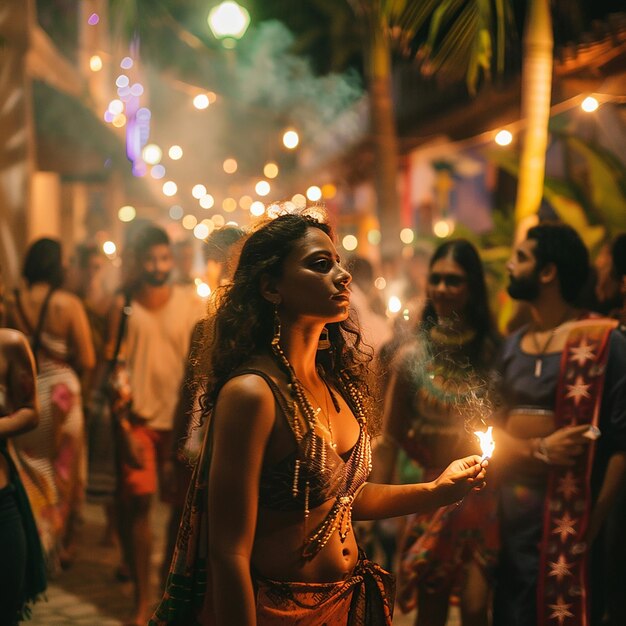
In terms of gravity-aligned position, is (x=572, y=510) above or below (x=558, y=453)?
below

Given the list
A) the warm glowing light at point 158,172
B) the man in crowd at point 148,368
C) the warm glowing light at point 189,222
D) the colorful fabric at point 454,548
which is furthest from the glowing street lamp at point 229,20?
the warm glowing light at point 158,172

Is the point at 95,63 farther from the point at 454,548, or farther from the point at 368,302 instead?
the point at 454,548

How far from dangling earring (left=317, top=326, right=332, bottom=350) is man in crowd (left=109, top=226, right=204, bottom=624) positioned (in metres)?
3.48

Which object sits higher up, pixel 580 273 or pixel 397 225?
pixel 397 225

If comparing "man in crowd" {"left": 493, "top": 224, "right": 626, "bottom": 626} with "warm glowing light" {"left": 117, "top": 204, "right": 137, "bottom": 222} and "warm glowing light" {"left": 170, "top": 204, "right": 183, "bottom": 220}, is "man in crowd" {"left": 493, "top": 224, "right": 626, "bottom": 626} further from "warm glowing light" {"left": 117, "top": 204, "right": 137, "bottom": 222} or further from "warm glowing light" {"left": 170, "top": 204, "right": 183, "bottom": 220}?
"warm glowing light" {"left": 170, "top": 204, "right": 183, "bottom": 220}

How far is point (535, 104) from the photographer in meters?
8.84

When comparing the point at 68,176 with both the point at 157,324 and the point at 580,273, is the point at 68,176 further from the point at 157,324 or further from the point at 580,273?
the point at 580,273

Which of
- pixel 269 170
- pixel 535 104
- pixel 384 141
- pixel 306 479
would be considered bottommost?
pixel 306 479

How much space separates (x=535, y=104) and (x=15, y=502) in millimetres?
6154

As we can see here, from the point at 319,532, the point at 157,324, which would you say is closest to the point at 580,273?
the point at 319,532

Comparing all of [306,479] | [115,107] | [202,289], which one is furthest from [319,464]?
[115,107]

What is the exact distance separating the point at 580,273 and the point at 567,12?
642cm

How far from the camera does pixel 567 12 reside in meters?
10.5

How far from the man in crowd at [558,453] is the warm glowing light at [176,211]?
26.1 m
